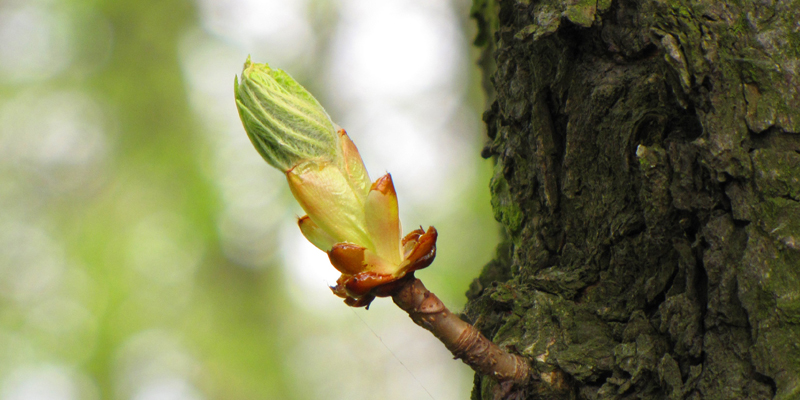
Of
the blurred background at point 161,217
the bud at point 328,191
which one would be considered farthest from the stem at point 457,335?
the blurred background at point 161,217

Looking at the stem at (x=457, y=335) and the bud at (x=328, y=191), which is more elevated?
the bud at (x=328, y=191)

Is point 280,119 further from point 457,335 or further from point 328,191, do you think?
point 457,335

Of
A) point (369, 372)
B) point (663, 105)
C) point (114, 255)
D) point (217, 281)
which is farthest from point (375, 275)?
point (114, 255)

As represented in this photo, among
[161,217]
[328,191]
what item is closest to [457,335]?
[328,191]

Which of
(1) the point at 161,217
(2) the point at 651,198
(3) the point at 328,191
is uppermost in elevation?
(1) the point at 161,217

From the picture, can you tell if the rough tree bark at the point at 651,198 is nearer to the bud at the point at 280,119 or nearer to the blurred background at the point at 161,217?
the bud at the point at 280,119

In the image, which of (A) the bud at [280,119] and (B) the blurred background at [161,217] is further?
(B) the blurred background at [161,217]
